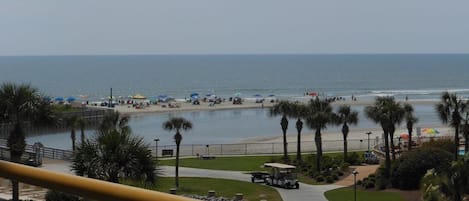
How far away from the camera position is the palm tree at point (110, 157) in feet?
55.6

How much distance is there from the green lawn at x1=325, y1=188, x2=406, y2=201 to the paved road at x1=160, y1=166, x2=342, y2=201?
58 cm

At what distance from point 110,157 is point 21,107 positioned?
31.7 ft

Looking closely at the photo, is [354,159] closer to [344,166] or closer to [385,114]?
[344,166]

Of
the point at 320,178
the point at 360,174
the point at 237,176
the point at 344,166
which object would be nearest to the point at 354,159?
the point at 344,166

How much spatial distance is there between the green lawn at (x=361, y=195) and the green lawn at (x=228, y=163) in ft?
34.2

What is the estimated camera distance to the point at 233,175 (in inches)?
1750

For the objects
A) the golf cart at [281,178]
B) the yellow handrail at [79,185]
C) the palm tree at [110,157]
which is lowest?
the golf cart at [281,178]

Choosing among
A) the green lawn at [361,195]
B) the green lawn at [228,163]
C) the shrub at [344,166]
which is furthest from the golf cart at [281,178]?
the shrub at [344,166]

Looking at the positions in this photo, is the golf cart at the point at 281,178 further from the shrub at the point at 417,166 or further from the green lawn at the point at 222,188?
the shrub at the point at 417,166

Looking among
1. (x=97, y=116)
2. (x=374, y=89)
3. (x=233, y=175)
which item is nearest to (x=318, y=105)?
(x=233, y=175)

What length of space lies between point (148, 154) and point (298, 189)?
905 inches

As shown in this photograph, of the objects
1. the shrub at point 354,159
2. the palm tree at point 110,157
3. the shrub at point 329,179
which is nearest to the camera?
the palm tree at point 110,157

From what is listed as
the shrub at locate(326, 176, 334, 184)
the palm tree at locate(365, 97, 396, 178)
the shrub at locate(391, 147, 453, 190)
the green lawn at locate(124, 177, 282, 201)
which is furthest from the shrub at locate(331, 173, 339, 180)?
the green lawn at locate(124, 177, 282, 201)

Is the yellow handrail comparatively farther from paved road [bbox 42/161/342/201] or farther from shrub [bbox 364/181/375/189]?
shrub [bbox 364/181/375/189]
